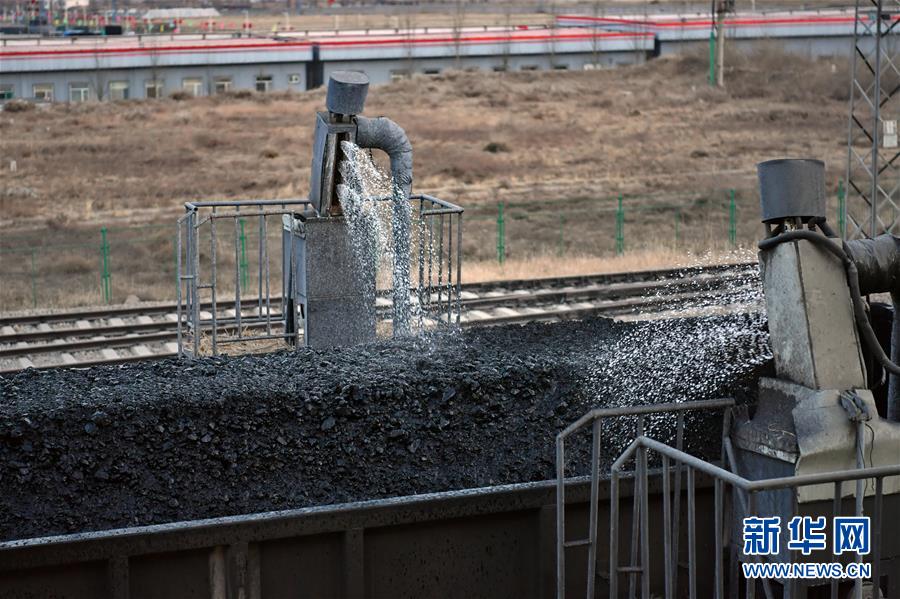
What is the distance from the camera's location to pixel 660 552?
7145 millimetres

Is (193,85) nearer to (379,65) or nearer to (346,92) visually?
(379,65)

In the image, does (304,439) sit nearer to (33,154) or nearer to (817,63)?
(33,154)

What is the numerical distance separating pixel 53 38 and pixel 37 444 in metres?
66.2

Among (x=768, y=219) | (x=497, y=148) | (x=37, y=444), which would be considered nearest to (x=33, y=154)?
(x=497, y=148)

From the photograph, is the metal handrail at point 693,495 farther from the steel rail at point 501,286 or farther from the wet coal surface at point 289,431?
the steel rail at point 501,286

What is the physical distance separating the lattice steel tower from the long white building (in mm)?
10862

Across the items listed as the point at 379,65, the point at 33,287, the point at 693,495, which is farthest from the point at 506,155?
the point at 693,495

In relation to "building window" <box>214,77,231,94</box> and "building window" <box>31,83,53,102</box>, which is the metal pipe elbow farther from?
"building window" <box>214,77,231,94</box>

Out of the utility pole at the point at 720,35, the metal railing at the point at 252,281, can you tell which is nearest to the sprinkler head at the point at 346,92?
the metal railing at the point at 252,281

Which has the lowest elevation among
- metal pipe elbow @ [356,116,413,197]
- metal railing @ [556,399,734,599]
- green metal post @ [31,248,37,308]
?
green metal post @ [31,248,37,308]

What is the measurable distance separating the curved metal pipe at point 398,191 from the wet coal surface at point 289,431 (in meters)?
4.09

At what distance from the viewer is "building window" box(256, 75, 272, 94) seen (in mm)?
63469

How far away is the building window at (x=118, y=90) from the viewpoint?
6062cm

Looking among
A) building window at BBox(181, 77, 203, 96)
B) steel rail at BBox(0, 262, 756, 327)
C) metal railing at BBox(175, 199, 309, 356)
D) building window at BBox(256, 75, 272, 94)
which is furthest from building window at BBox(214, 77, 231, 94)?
steel rail at BBox(0, 262, 756, 327)
